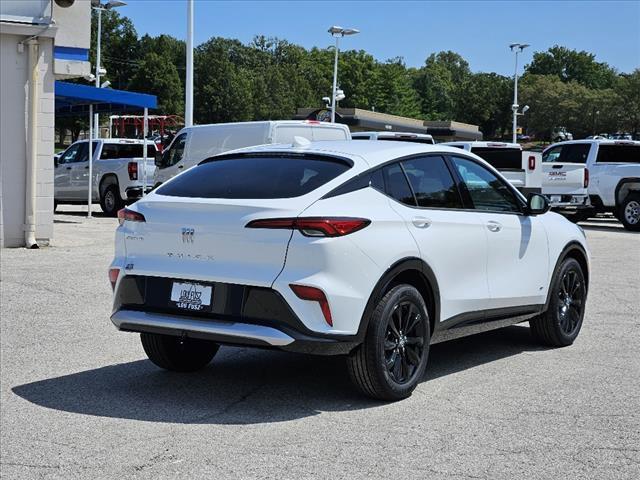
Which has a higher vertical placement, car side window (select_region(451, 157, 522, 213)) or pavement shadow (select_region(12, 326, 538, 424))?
car side window (select_region(451, 157, 522, 213))

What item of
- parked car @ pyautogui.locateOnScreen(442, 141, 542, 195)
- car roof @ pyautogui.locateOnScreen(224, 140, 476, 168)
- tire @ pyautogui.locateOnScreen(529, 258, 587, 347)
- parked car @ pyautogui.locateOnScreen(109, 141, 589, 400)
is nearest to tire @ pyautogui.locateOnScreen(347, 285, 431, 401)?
parked car @ pyautogui.locateOnScreen(109, 141, 589, 400)

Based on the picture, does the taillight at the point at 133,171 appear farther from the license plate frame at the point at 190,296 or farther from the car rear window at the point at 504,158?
the license plate frame at the point at 190,296

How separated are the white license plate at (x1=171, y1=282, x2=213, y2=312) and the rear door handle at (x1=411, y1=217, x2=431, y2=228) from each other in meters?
1.44

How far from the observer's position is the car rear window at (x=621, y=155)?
24.7 m

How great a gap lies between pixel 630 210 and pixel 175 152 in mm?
11154

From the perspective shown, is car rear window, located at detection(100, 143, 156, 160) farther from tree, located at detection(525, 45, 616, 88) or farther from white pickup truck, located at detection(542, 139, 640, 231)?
tree, located at detection(525, 45, 616, 88)

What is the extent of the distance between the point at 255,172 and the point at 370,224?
3.02ft

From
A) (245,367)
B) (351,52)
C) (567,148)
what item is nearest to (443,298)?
(245,367)

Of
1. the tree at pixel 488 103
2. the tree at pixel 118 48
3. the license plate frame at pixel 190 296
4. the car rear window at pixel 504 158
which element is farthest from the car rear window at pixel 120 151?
the tree at pixel 488 103

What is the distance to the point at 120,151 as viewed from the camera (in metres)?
25.5

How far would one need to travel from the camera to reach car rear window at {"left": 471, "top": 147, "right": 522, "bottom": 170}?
71.5ft

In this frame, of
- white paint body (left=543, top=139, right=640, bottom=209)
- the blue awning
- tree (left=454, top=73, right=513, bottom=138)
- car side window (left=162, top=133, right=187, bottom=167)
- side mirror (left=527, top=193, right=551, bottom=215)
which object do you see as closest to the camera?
side mirror (left=527, top=193, right=551, bottom=215)

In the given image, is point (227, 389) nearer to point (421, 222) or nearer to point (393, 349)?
point (393, 349)

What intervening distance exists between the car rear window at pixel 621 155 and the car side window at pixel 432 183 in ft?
60.6
